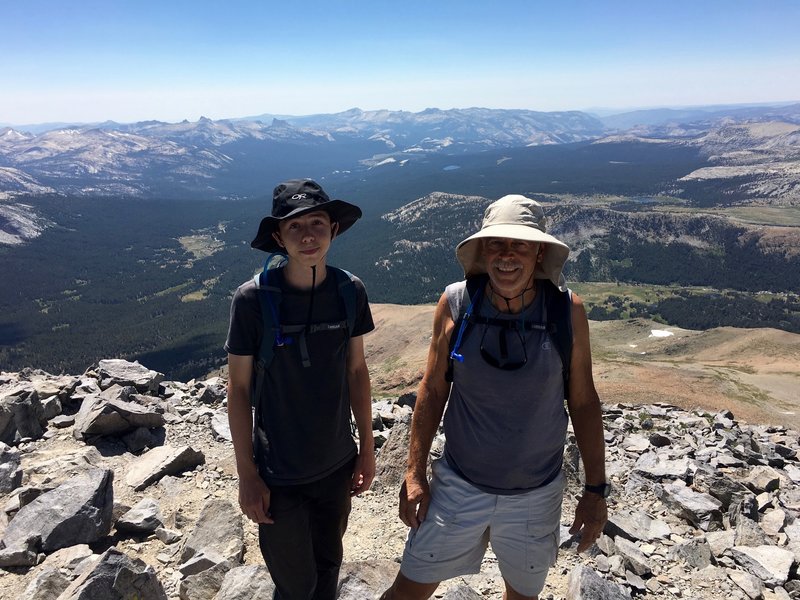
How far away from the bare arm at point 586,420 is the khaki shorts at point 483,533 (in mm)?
391

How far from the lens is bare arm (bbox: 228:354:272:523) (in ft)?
14.4

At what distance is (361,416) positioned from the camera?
536 centimetres

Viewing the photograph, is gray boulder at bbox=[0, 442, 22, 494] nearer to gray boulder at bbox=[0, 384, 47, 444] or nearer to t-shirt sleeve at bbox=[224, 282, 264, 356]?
gray boulder at bbox=[0, 384, 47, 444]

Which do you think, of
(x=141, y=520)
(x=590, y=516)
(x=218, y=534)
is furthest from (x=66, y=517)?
(x=590, y=516)

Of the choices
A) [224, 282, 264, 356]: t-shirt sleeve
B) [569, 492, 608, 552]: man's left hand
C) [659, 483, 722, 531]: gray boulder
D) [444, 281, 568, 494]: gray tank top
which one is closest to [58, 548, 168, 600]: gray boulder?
[224, 282, 264, 356]: t-shirt sleeve

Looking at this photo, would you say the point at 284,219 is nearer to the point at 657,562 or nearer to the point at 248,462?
the point at 248,462

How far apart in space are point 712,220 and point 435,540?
234675mm

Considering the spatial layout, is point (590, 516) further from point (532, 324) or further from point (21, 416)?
point (21, 416)

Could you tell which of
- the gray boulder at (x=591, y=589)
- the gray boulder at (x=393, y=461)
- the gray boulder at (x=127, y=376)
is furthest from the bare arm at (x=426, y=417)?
the gray boulder at (x=127, y=376)

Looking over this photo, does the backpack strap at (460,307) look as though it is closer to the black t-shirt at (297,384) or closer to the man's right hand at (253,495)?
the black t-shirt at (297,384)

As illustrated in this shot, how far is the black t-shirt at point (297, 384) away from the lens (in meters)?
4.30

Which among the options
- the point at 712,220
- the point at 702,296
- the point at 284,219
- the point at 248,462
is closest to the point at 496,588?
the point at 248,462

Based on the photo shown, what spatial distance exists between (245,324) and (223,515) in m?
4.95

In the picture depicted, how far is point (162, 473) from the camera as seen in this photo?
9938 mm
